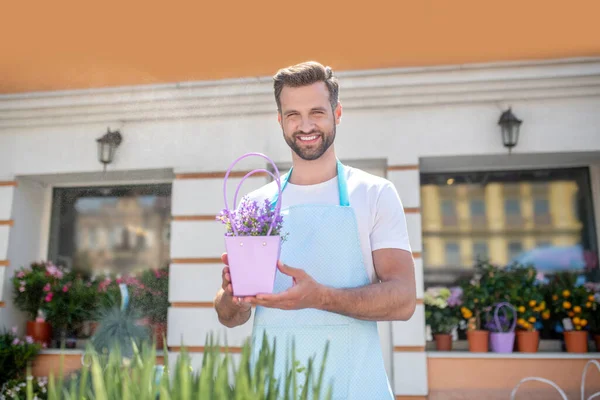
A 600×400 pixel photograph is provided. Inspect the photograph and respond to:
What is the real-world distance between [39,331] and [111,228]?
1.35 m

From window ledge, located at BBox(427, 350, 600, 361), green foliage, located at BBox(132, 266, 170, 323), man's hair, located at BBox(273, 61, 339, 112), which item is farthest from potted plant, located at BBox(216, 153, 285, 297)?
green foliage, located at BBox(132, 266, 170, 323)

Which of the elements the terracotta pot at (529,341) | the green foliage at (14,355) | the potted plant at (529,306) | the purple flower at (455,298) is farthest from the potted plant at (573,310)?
the green foliage at (14,355)

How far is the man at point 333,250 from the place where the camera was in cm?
168

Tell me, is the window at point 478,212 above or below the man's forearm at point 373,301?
above

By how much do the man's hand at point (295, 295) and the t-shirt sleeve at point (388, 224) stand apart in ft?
1.38

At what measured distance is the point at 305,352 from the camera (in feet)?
5.73

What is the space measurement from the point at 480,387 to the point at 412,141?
7.84ft

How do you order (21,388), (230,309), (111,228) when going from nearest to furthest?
(230,309) → (21,388) → (111,228)

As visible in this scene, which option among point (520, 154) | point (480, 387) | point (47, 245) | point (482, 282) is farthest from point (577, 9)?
point (47, 245)

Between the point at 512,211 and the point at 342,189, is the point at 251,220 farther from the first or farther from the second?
the point at 512,211

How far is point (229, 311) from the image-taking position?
1748 mm

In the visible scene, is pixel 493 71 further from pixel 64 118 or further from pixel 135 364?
pixel 135 364

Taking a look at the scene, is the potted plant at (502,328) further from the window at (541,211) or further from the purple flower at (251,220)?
the purple flower at (251,220)

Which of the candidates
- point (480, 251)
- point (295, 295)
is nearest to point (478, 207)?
point (480, 251)
